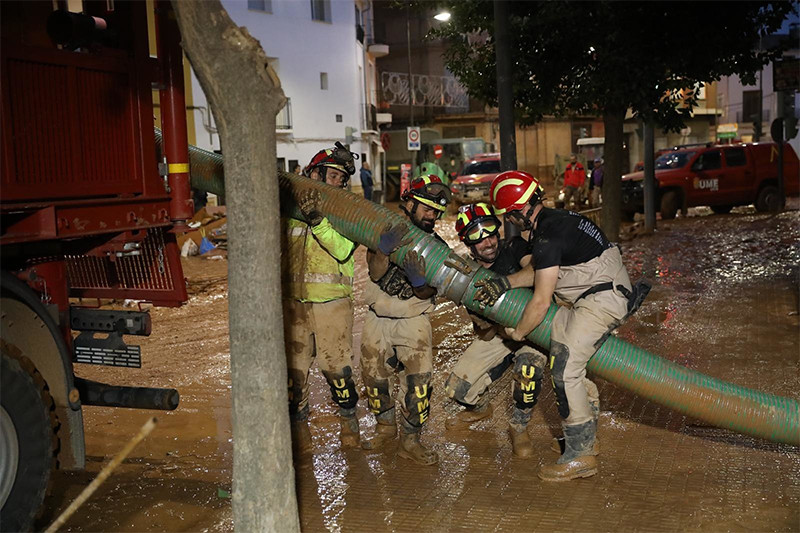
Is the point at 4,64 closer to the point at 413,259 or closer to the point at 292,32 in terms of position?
the point at 413,259

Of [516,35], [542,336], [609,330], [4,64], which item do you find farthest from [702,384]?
[516,35]

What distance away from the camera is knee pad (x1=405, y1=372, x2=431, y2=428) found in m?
5.67

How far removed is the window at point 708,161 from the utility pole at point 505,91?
14625 millimetres

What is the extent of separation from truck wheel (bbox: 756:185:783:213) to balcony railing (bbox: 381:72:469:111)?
81.7ft

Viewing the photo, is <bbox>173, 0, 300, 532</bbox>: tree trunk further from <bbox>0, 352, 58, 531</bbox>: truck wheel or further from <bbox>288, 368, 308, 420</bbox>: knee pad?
<bbox>288, 368, 308, 420</bbox>: knee pad

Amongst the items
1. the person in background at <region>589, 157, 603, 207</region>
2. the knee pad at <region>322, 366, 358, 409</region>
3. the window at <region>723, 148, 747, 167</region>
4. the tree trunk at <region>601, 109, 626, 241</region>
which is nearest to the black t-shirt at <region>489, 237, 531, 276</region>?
the knee pad at <region>322, 366, 358, 409</region>

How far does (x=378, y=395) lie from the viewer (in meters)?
5.99

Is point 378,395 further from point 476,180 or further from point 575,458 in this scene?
point 476,180

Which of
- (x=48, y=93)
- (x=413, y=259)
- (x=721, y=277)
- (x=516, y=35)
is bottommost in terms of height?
(x=721, y=277)

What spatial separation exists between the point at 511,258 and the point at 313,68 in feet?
101

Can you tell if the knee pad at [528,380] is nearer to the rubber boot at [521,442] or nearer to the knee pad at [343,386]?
the rubber boot at [521,442]

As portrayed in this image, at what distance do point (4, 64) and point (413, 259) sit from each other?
2.57 metres

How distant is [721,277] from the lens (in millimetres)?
12867

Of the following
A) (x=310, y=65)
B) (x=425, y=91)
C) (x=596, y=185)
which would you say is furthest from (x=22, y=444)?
(x=425, y=91)
